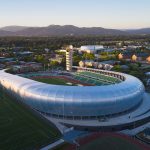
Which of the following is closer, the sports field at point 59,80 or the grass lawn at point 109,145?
the grass lawn at point 109,145

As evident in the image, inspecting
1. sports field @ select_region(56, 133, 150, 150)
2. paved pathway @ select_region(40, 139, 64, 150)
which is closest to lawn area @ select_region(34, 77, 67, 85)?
sports field @ select_region(56, 133, 150, 150)

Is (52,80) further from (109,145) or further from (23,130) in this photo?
(109,145)

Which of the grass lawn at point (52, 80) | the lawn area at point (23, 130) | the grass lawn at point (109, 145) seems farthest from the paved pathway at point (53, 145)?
the grass lawn at point (52, 80)

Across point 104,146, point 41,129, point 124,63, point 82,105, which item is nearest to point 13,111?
point 41,129

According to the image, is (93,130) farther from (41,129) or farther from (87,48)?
(87,48)

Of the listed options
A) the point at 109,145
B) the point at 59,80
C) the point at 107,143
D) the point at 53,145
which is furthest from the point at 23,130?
the point at 59,80

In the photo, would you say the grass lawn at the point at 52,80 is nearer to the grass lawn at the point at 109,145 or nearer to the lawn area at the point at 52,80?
the lawn area at the point at 52,80

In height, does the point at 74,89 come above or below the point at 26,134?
above

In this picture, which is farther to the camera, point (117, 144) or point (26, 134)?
point (26, 134)
